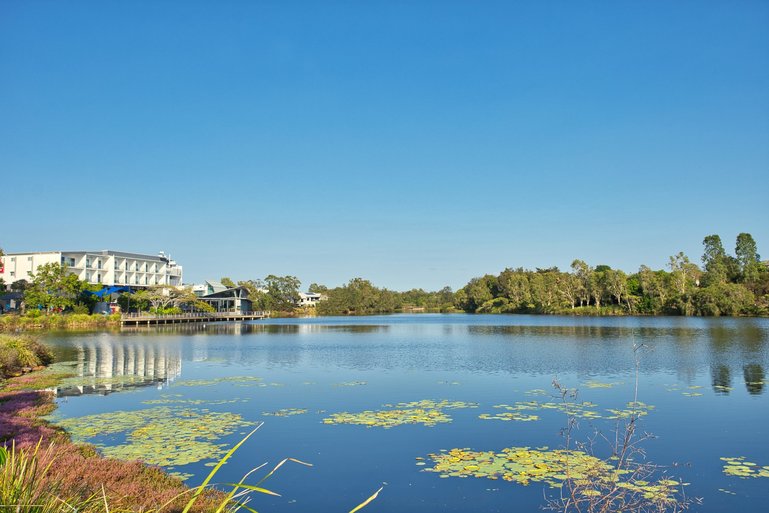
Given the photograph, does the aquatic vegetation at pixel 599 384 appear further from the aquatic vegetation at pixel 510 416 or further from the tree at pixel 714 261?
the tree at pixel 714 261

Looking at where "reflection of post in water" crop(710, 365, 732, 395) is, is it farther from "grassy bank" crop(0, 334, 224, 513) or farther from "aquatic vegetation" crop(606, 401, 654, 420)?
"grassy bank" crop(0, 334, 224, 513)

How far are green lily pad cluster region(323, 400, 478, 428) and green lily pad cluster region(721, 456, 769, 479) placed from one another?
19.3ft

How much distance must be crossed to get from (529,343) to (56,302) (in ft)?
180

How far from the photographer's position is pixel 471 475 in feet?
30.4

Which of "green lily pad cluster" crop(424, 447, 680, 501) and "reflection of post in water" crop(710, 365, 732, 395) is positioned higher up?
"green lily pad cluster" crop(424, 447, 680, 501)

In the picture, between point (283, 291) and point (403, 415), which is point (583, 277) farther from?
point (403, 415)

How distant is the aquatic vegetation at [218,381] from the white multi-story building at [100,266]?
59087mm

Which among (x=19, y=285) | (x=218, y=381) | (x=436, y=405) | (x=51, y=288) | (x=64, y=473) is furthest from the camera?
(x=19, y=285)

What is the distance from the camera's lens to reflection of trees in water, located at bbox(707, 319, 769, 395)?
18734 millimetres

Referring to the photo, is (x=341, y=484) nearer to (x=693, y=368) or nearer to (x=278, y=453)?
(x=278, y=453)

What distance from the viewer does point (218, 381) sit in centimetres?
2120

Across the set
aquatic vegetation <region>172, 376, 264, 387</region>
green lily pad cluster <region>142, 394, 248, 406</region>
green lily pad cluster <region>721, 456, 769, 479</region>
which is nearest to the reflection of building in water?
A: aquatic vegetation <region>172, 376, 264, 387</region>

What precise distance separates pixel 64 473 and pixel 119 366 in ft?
66.4

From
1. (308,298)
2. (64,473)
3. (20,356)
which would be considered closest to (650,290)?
(20,356)
